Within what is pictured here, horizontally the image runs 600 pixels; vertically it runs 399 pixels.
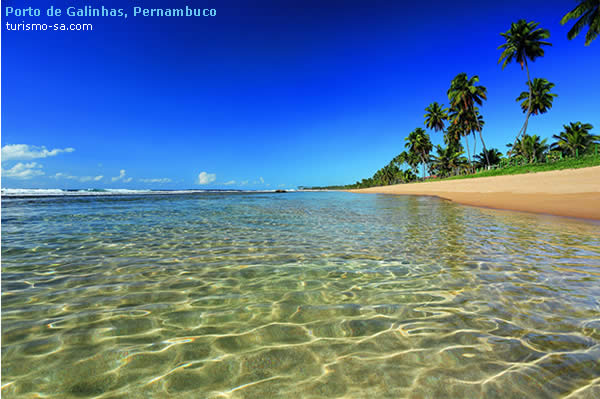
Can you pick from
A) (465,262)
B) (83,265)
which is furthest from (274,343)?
(83,265)

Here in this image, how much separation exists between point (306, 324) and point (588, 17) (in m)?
39.5

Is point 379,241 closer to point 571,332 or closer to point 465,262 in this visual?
point 465,262

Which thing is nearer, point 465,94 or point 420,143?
point 465,94

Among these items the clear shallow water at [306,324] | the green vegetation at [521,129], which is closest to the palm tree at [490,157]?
the green vegetation at [521,129]

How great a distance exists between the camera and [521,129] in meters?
40.1

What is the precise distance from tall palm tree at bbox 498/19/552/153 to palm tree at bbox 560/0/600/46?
505 inches

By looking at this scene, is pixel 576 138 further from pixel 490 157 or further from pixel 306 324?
pixel 306 324

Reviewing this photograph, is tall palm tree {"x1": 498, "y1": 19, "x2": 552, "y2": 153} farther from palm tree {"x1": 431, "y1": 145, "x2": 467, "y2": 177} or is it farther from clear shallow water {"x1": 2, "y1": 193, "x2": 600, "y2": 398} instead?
clear shallow water {"x1": 2, "y1": 193, "x2": 600, "y2": 398}

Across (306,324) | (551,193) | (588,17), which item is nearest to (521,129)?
(588,17)

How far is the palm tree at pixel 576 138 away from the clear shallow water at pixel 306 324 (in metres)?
63.7

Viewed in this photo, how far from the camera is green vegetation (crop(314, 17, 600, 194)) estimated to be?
78.3 ft

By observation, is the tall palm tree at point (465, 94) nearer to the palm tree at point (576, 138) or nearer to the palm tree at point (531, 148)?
the palm tree at point (531, 148)

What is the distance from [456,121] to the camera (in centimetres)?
4978

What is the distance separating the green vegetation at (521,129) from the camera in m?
23.9
